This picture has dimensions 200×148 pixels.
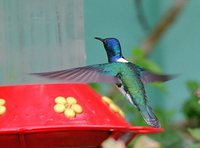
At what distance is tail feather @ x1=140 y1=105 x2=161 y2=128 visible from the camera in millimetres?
1654

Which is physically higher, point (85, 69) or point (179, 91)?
point (85, 69)

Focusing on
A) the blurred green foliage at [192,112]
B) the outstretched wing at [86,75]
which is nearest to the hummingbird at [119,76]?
the outstretched wing at [86,75]

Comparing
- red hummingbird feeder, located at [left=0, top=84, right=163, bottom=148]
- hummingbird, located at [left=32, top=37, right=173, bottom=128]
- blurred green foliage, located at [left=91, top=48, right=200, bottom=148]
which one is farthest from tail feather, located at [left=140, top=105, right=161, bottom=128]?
blurred green foliage, located at [left=91, top=48, right=200, bottom=148]

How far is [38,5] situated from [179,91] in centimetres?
289

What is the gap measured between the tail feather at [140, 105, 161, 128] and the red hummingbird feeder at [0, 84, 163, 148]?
10.9 inches

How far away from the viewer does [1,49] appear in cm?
216

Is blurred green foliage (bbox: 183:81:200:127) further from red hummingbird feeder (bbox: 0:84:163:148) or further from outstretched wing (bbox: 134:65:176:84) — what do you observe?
outstretched wing (bbox: 134:65:176:84)

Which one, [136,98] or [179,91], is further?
[179,91]

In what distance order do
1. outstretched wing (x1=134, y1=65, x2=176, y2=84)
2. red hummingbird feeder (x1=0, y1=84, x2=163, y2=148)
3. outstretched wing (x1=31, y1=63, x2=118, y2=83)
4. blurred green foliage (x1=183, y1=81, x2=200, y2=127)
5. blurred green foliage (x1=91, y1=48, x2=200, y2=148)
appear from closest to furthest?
outstretched wing (x1=31, y1=63, x2=118, y2=83), outstretched wing (x1=134, y1=65, x2=176, y2=84), red hummingbird feeder (x1=0, y1=84, x2=163, y2=148), blurred green foliage (x1=91, y1=48, x2=200, y2=148), blurred green foliage (x1=183, y1=81, x2=200, y2=127)

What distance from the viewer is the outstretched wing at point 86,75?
165 centimetres

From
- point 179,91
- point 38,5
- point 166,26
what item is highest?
point 38,5

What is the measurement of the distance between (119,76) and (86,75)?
3.5 inches

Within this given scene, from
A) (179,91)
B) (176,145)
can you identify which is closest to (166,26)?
(179,91)

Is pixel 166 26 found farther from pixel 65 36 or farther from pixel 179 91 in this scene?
pixel 65 36
